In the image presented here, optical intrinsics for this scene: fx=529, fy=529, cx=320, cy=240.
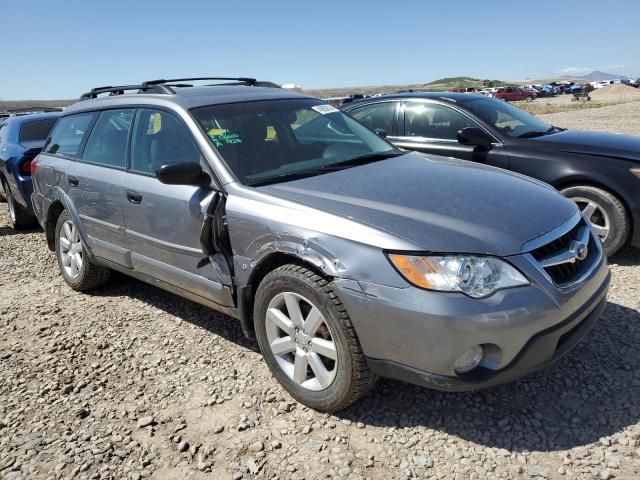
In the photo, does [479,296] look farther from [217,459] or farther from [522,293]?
[217,459]

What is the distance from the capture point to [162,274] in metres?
3.77

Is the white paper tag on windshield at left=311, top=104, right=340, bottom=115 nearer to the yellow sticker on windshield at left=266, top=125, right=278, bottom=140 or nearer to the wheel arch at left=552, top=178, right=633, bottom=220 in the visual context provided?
the yellow sticker on windshield at left=266, top=125, right=278, bottom=140

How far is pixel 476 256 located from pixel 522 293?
0.86 feet

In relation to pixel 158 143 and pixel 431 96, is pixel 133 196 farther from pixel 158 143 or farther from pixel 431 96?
pixel 431 96

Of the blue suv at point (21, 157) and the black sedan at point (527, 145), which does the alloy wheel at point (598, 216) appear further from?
the blue suv at point (21, 157)

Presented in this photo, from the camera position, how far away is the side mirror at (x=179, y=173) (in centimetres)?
308

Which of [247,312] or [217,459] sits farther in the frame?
[247,312]

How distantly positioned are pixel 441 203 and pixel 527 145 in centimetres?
293

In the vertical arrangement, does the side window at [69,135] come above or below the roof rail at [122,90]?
below

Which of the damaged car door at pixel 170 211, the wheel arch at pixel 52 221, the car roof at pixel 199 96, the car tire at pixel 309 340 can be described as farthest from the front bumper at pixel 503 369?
the wheel arch at pixel 52 221

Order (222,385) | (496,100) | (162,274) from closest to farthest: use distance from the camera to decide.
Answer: (222,385), (162,274), (496,100)

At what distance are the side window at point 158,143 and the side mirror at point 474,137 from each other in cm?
300

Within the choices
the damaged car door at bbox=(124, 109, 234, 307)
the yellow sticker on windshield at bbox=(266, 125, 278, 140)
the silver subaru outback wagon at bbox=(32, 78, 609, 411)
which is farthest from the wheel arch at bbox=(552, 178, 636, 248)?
the damaged car door at bbox=(124, 109, 234, 307)

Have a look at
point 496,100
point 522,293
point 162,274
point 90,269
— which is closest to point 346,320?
point 522,293
